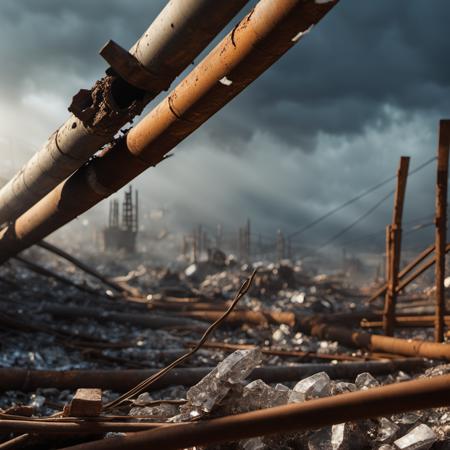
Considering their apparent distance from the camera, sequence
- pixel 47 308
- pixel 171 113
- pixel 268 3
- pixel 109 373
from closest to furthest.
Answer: pixel 268 3 → pixel 171 113 → pixel 109 373 → pixel 47 308

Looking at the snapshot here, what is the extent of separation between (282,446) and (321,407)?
30.0 inches

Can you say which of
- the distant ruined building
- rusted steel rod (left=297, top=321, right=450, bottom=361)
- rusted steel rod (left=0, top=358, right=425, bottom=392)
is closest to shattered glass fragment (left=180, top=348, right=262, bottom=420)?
rusted steel rod (left=0, top=358, right=425, bottom=392)

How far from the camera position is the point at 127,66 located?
286 centimetres

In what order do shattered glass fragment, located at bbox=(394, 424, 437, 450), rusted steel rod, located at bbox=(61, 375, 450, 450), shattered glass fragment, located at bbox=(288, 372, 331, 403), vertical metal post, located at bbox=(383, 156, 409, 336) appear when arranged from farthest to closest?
vertical metal post, located at bbox=(383, 156, 409, 336), shattered glass fragment, located at bbox=(288, 372, 331, 403), shattered glass fragment, located at bbox=(394, 424, 437, 450), rusted steel rod, located at bbox=(61, 375, 450, 450)

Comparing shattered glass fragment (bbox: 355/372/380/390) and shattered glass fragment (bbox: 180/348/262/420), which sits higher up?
shattered glass fragment (bbox: 180/348/262/420)

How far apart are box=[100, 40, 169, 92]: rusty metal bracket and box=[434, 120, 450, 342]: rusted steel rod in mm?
4715

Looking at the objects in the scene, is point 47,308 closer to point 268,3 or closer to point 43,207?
point 43,207

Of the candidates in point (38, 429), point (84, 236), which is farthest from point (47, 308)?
point (84, 236)

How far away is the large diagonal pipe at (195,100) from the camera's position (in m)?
2.22

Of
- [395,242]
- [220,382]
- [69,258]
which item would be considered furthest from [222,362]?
[69,258]

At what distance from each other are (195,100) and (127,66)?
509mm

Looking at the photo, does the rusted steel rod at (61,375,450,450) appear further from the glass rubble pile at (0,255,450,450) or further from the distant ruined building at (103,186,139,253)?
the distant ruined building at (103,186,139,253)

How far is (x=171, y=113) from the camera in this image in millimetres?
3033

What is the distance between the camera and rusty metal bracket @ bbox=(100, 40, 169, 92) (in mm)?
2836
